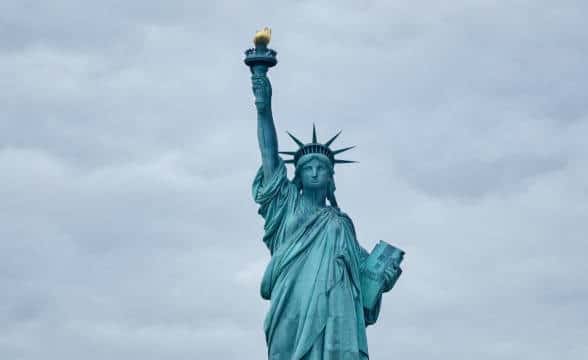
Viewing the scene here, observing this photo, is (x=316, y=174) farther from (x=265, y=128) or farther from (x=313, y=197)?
(x=265, y=128)

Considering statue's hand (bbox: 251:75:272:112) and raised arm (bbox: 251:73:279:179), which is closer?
raised arm (bbox: 251:73:279:179)

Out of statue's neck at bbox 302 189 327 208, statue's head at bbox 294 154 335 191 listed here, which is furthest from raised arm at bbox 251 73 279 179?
statue's neck at bbox 302 189 327 208

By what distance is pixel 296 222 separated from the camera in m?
32.1

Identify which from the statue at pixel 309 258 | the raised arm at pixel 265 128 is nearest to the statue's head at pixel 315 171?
the statue at pixel 309 258

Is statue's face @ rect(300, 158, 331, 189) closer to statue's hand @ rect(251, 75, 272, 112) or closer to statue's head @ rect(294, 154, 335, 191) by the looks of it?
statue's head @ rect(294, 154, 335, 191)

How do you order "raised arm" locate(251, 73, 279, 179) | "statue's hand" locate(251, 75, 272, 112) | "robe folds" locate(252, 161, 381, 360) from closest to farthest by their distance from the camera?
"robe folds" locate(252, 161, 381, 360) → "raised arm" locate(251, 73, 279, 179) → "statue's hand" locate(251, 75, 272, 112)

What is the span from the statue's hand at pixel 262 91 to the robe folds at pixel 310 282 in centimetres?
131

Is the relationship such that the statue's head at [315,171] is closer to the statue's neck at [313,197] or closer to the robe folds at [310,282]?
the statue's neck at [313,197]

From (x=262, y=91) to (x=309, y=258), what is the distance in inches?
141

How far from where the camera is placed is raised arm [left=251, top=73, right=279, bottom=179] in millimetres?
32406

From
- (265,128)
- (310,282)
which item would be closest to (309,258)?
(310,282)

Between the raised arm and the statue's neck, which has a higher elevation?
the raised arm

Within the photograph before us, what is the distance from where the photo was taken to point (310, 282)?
31.3m

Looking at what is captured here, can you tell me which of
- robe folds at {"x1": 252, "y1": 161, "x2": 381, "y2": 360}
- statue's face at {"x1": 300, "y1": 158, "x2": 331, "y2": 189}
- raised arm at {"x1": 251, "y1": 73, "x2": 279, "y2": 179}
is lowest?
robe folds at {"x1": 252, "y1": 161, "x2": 381, "y2": 360}
